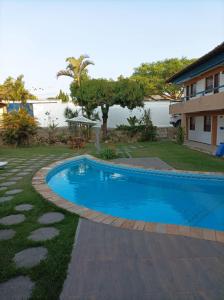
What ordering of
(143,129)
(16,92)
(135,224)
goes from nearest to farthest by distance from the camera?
(135,224)
(143,129)
(16,92)

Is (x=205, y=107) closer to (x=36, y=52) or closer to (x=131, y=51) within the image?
(x=131, y=51)

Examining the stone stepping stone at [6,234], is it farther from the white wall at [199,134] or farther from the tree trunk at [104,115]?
the tree trunk at [104,115]

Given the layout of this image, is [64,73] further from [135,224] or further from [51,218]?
[135,224]

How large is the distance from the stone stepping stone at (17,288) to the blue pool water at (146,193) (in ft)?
13.5

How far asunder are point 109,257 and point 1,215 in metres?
2.73

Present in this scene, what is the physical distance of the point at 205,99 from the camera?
1404cm

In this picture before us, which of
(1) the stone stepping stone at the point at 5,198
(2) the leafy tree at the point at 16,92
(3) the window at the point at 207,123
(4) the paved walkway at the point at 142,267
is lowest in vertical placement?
(4) the paved walkway at the point at 142,267

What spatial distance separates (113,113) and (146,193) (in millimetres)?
18603

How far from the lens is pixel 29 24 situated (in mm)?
13312

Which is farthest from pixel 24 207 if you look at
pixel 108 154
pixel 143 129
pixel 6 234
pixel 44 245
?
pixel 143 129

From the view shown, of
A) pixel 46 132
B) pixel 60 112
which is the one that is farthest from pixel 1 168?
pixel 60 112

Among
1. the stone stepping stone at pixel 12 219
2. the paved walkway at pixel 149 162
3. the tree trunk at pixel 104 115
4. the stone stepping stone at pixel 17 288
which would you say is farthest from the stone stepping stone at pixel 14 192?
the tree trunk at pixel 104 115

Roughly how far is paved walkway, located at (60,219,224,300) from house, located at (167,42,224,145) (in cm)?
1028

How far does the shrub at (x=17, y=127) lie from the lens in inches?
683
